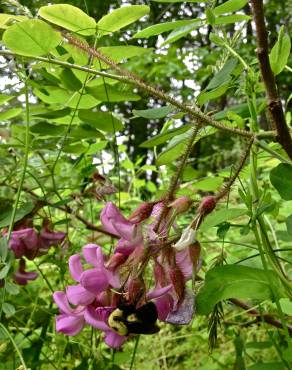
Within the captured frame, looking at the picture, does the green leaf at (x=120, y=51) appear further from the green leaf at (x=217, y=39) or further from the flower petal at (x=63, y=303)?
the flower petal at (x=63, y=303)

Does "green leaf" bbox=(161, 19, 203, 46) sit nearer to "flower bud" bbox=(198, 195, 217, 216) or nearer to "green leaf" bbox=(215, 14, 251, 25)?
"green leaf" bbox=(215, 14, 251, 25)

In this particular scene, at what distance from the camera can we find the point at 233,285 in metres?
0.55

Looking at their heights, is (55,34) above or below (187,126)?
above

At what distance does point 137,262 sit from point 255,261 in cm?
32

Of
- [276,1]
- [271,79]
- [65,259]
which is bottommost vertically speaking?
[65,259]

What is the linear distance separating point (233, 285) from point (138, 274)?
4.1 inches

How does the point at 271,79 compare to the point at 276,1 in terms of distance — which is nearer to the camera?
the point at 271,79

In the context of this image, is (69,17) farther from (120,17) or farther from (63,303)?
(63,303)

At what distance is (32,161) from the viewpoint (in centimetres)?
107

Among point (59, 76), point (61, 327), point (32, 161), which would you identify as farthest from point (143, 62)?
point (61, 327)

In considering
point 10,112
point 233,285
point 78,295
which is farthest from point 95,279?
point 10,112

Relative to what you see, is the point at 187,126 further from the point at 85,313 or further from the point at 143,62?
the point at 143,62

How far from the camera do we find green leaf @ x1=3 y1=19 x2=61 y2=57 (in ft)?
1.90

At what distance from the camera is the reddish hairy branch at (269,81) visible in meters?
0.63
